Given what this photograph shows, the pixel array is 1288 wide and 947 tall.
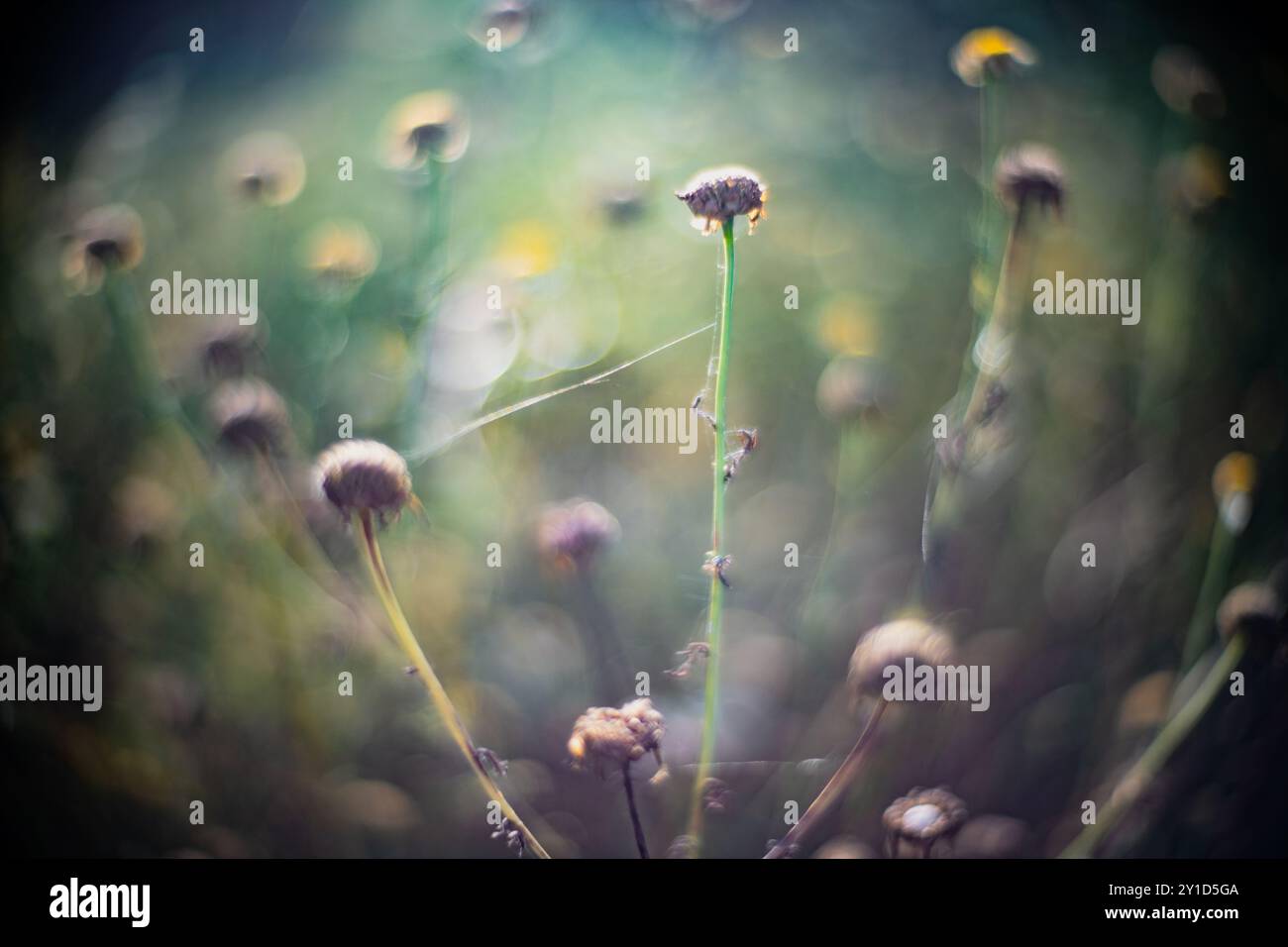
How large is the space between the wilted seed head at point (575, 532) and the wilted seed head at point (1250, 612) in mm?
1069

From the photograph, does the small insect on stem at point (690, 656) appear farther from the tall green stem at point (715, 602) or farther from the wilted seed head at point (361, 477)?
the wilted seed head at point (361, 477)

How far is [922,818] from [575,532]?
74cm

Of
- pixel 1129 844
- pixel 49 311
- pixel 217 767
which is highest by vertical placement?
pixel 49 311

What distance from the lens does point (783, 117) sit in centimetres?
161

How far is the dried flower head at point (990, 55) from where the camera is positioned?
1591 millimetres

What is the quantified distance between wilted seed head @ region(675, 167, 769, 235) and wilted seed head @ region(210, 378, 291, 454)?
0.78 meters

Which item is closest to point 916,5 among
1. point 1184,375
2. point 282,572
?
point 1184,375

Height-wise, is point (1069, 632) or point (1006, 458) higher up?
point (1006, 458)

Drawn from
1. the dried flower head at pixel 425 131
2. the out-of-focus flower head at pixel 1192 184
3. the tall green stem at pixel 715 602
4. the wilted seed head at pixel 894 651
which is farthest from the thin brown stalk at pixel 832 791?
the dried flower head at pixel 425 131

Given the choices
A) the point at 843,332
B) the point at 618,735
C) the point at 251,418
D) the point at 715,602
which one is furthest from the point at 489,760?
the point at 843,332

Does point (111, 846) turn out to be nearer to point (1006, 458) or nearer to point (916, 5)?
point (1006, 458)

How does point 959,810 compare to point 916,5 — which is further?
point 916,5

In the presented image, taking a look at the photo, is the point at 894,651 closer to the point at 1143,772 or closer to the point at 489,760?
the point at 1143,772
